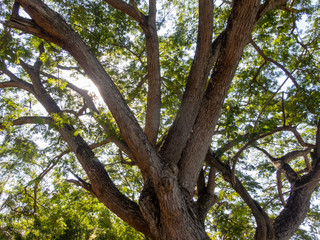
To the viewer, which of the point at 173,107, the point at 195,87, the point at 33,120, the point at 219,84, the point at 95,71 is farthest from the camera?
the point at 173,107

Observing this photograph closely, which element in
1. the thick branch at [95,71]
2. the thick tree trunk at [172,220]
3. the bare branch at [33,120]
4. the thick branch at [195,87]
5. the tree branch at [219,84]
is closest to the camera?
the thick tree trunk at [172,220]

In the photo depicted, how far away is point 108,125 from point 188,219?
2093 millimetres

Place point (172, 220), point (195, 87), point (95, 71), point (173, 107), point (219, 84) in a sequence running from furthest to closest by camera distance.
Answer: point (173, 107)
point (195, 87)
point (219, 84)
point (95, 71)
point (172, 220)

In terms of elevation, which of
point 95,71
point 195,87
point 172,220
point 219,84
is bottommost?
point 172,220

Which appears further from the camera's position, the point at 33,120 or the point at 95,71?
the point at 33,120

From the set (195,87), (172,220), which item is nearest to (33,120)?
(195,87)

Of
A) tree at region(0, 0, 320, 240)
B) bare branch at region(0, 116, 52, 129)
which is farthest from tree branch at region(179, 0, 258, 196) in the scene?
bare branch at region(0, 116, 52, 129)

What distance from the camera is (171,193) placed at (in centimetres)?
293

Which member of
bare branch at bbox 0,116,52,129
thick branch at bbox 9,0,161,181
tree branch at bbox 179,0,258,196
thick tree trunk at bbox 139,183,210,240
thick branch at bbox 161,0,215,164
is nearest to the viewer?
thick tree trunk at bbox 139,183,210,240

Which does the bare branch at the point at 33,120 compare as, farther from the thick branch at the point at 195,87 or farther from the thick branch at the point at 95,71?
the thick branch at the point at 195,87

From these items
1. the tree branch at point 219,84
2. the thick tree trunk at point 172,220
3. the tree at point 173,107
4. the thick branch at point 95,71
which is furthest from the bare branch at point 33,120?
the tree branch at point 219,84

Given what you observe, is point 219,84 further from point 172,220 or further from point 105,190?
point 105,190

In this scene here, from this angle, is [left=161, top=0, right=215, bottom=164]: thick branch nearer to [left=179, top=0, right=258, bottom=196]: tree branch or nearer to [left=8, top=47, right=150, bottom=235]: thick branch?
[left=179, top=0, right=258, bottom=196]: tree branch

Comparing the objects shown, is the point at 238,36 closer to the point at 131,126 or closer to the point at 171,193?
the point at 131,126
